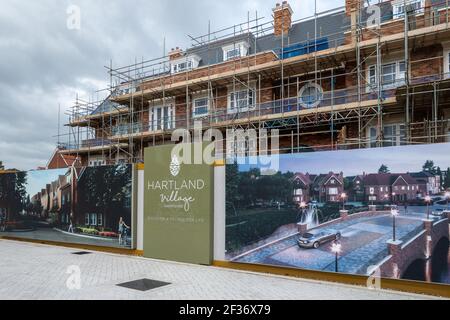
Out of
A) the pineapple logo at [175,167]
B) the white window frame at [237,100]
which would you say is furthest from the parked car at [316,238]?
the white window frame at [237,100]

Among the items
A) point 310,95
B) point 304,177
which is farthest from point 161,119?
point 304,177

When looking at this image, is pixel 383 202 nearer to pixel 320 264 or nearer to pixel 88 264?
pixel 320 264

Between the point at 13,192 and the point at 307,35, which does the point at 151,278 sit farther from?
→ the point at 307,35

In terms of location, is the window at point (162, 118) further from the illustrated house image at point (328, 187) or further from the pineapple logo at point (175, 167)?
the illustrated house image at point (328, 187)

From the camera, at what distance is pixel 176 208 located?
10172 mm

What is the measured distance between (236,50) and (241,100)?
12.6ft

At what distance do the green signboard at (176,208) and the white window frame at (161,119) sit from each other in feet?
31.7

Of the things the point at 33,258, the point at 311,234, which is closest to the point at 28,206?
the point at 33,258

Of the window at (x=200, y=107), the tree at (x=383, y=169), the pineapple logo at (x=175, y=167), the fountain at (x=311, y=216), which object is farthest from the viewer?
the window at (x=200, y=107)

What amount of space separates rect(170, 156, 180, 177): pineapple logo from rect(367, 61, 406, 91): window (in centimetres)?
885

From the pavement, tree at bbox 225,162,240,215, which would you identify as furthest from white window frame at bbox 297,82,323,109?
the pavement

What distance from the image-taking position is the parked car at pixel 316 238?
7906 millimetres

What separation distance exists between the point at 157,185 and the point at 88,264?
288 cm

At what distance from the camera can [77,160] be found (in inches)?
1072
